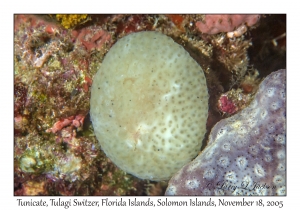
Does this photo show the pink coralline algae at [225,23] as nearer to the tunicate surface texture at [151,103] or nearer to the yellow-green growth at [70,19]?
the tunicate surface texture at [151,103]

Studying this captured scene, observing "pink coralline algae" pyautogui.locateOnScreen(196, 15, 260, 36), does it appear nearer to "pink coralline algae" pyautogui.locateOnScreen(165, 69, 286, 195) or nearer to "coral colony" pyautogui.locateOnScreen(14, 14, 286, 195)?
"coral colony" pyautogui.locateOnScreen(14, 14, 286, 195)

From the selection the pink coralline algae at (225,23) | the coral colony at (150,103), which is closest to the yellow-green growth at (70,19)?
the coral colony at (150,103)

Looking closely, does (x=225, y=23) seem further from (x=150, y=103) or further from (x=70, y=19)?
(x=70, y=19)

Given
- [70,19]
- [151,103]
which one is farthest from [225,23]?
[70,19]

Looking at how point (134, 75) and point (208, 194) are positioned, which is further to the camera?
point (134, 75)

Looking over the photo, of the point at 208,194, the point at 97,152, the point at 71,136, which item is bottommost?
the point at 208,194

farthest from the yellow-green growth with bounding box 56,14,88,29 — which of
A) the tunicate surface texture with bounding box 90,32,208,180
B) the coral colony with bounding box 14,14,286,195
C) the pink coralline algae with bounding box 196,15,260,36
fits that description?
the pink coralline algae with bounding box 196,15,260,36

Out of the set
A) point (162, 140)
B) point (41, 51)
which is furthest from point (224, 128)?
point (41, 51)

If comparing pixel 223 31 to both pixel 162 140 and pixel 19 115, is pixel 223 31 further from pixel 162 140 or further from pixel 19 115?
pixel 19 115
